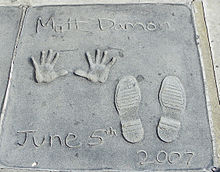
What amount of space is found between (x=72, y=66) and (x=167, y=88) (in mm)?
571

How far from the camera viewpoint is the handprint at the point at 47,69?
1.79m

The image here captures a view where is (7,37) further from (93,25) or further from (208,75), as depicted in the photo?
(208,75)

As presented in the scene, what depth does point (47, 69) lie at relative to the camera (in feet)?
5.96

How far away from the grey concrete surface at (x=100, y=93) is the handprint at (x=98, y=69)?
0.09 feet

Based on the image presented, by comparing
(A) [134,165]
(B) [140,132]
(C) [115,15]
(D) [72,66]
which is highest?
(C) [115,15]

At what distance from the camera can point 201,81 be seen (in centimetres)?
178

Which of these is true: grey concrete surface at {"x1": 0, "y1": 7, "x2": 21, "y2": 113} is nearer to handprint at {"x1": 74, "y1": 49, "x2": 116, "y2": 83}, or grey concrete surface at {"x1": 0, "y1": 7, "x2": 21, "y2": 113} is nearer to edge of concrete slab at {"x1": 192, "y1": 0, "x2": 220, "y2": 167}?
handprint at {"x1": 74, "y1": 49, "x2": 116, "y2": 83}

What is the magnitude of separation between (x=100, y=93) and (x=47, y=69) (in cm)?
34

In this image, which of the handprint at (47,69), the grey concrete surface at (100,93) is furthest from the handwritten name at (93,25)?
the handprint at (47,69)

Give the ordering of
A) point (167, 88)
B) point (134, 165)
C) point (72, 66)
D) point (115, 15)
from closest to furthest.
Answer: point (134, 165), point (167, 88), point (72, 66), point (115, 15)

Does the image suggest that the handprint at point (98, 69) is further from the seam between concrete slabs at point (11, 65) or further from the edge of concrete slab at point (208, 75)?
the edge of concrete slab at point (208, 75)

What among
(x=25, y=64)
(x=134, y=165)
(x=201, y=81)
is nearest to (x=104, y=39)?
(x=25, y=64)

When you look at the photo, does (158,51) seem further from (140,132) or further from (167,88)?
(140,132)

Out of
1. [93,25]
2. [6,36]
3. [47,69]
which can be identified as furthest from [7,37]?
[93,25]
